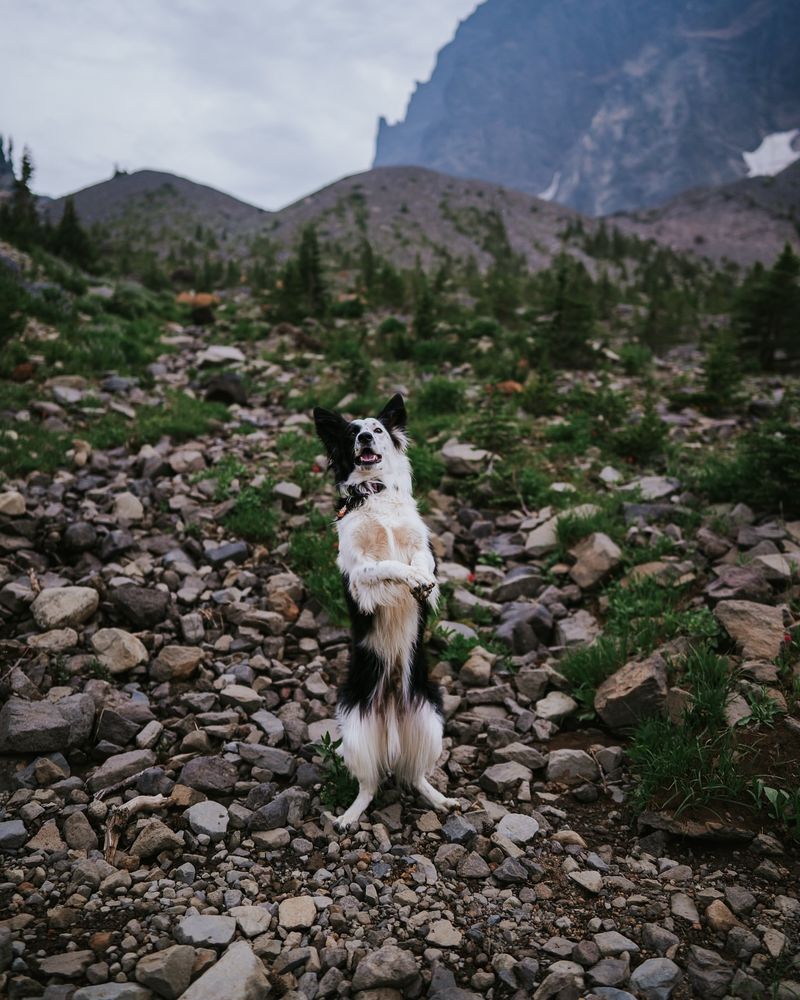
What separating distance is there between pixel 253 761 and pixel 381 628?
117cm

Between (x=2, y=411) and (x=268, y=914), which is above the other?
(x=2, y=411)

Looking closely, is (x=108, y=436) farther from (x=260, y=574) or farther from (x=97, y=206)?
(x=97, y=206)

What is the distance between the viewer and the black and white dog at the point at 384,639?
3.14 meters

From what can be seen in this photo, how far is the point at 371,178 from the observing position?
47438 mm

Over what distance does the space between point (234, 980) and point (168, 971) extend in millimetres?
242

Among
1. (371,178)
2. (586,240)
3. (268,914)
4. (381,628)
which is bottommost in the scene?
(268,914)

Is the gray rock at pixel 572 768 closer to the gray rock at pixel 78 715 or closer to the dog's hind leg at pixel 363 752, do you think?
the dog's hind leg at pixel 363 752

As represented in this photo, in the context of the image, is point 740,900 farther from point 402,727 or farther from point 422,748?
point 402,727

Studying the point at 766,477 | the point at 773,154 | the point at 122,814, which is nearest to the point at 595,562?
the point at 766,477

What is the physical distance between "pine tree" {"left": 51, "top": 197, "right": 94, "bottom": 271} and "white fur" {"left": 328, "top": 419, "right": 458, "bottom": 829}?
17.0 metres

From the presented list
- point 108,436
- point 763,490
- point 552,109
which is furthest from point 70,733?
point 552,109

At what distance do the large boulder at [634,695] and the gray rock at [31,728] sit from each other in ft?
11.1

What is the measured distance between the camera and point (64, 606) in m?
4.28

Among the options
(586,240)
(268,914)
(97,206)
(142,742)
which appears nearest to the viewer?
(268,914)
